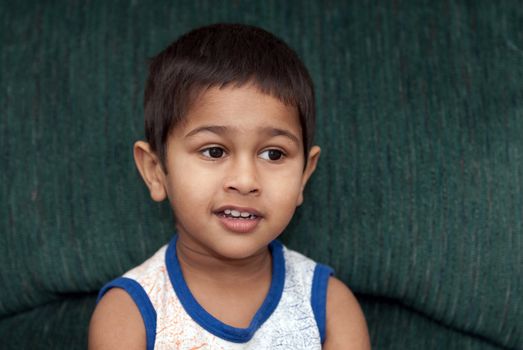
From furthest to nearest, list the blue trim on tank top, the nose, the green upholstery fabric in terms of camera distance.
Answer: the green upholstery fabric, the blue trim on tank top, the nose

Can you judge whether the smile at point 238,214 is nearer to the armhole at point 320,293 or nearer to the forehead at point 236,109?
the forehead at point 236,109

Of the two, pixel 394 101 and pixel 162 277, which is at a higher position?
pixel 394 101

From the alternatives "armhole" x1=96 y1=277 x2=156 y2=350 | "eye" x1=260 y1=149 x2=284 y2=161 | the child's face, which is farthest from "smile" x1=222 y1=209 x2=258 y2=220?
"armhole" x1=96 y1=277 x2=156 y2=350

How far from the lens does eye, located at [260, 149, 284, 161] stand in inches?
51.3

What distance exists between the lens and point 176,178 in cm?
131

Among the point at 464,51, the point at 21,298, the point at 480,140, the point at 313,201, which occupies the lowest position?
the point at 21,298

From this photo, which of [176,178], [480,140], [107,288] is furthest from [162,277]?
[480,140]

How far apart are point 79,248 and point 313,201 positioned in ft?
1.73

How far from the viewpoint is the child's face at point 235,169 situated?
1.25 m

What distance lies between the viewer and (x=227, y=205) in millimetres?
1258

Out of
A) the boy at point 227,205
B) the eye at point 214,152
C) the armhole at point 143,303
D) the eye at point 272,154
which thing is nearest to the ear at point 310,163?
the boy at point 227,205

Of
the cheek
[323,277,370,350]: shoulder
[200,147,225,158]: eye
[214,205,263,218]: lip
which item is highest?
[200,147,225,158]: eye

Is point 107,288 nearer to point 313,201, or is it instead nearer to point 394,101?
point 313,201

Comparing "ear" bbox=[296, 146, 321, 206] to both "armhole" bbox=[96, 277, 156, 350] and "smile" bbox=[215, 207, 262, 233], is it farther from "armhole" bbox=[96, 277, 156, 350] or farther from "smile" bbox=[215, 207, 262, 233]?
"armhole" bbox=[96, 277, 156, 350]
